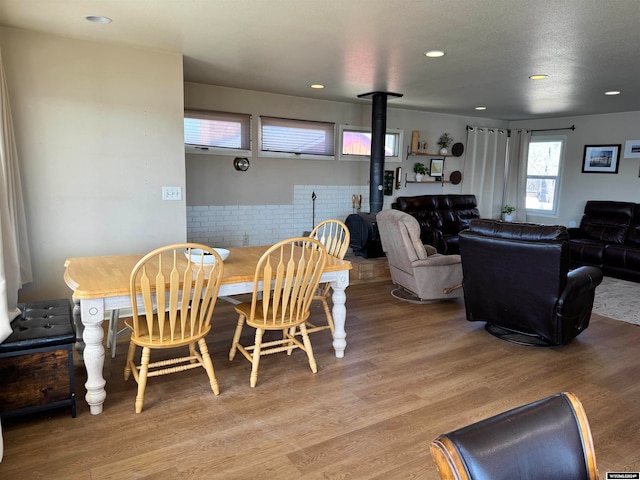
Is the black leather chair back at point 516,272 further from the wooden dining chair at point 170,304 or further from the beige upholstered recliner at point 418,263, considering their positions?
the wooden dining chair at point 170,304

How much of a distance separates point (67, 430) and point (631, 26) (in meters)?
4.23

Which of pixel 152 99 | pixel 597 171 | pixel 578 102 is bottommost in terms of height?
pixel 597 171

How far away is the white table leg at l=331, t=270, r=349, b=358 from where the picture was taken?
10.3 ft

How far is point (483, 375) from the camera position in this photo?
10.2 feet

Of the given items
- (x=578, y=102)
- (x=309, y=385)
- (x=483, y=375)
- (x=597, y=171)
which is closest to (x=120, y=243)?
(x=309, y=385)

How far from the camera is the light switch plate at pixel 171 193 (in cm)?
409

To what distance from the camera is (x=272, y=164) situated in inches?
239

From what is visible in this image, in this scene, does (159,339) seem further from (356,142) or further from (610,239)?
(610,239)

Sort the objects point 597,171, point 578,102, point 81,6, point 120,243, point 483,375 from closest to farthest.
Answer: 1. point 81,6
2. point 483,375
3. point 120,243
4. point 578,102
5. point 597,171

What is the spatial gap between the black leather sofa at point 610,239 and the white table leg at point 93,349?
6345 millimetres

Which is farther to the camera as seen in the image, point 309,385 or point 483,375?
point 483,375

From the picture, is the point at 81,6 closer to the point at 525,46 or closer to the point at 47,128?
the point at 47,128

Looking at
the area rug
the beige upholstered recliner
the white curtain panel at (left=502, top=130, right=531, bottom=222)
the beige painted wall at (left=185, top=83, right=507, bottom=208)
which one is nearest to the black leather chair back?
the beige upholstered recliner

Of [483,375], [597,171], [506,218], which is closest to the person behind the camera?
[483,375]
